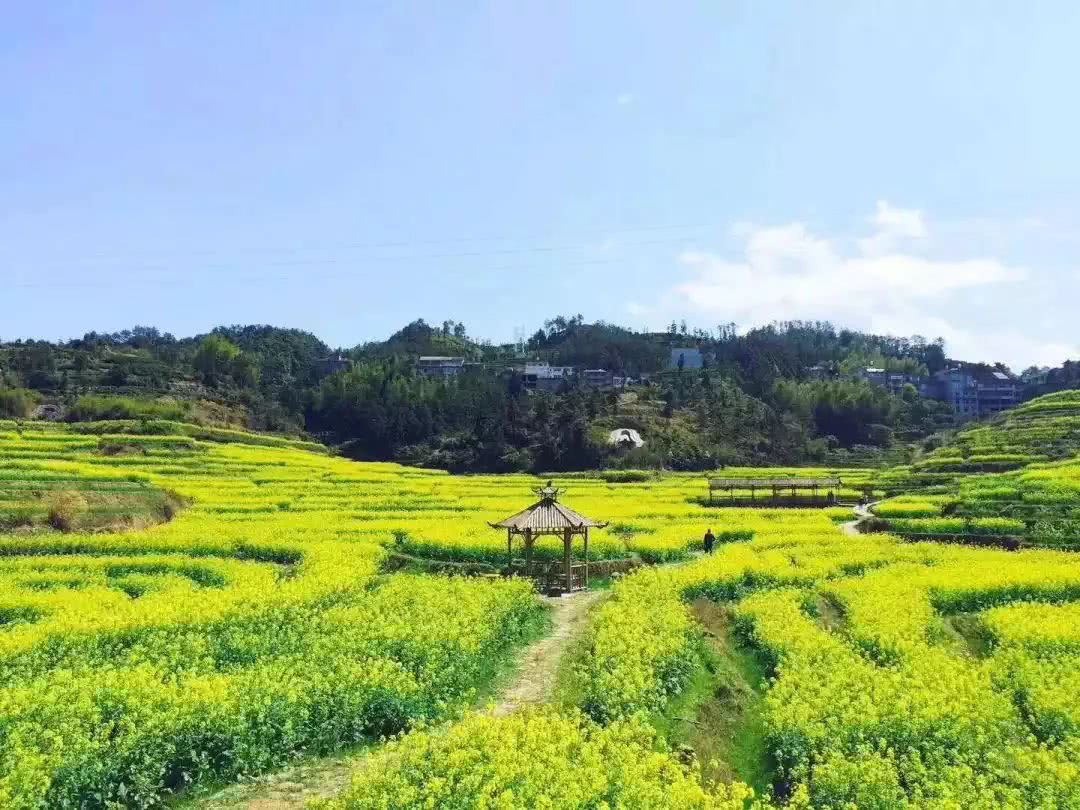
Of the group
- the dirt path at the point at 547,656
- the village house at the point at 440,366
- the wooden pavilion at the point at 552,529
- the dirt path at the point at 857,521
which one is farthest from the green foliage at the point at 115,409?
the dirt path at the point at 547,656

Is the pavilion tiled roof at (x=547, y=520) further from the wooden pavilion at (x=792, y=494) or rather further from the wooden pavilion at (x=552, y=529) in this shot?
the wooden pavilion at (x=792, y=494)

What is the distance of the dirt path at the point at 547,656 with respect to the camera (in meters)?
16.4

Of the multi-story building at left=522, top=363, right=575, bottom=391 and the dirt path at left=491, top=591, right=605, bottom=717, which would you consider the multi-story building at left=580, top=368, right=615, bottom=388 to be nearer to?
the multi-story building at left=522, top=363, right=575, bottom=391

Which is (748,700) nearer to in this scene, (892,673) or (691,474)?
(892,673)

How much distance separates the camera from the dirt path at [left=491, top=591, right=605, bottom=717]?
1639 centimetres

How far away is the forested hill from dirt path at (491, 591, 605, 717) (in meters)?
56.2

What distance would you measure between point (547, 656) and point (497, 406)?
81511 mm

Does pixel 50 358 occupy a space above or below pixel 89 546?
above

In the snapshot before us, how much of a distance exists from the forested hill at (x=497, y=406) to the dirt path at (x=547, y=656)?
56.2m

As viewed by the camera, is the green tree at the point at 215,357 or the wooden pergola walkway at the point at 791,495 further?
the green tree at the point at 215,357

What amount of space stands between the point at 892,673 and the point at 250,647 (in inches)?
515

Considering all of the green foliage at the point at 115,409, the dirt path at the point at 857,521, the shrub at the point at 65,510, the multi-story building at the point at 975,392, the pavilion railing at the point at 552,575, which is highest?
the multi-story building at the point at 975,392

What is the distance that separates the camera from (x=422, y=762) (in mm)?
11367

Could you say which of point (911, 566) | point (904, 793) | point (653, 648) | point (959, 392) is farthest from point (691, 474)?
point (959, 392)
